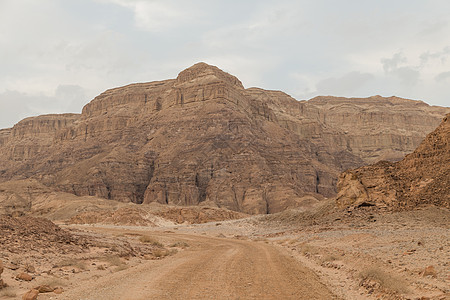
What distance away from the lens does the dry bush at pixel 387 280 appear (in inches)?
401

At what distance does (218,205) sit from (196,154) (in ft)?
73.7

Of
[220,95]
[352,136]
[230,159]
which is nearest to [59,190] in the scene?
[230,159]

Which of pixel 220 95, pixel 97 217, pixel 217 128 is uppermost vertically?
pixel 220 95

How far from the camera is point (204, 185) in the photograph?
10612cm

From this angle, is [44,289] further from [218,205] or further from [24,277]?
[218,205]

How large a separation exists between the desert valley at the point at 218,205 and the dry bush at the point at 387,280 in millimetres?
60

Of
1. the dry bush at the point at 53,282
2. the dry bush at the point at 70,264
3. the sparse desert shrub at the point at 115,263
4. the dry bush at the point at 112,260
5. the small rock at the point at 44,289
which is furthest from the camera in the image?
the dry bush at the point at 112,260

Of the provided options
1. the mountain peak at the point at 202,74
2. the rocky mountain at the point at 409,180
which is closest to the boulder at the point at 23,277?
the rocky mountain at the point at 409,180

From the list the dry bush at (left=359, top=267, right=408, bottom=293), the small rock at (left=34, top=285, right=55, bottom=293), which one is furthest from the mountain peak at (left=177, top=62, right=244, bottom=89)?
the small rock at (left=34, top=285, right=55, bottom=293)

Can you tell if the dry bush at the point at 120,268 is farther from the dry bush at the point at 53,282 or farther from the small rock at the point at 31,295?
the small rock at the point at 31,295

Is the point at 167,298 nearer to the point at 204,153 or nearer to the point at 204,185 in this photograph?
the point at 204,185

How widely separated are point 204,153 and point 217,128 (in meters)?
11.1

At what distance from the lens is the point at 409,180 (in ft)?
117

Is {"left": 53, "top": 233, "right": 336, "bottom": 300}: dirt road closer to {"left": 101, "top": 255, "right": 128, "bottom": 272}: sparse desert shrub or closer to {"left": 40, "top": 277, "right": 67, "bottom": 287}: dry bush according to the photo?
{"left": 40, "top": 277, "right": 67, "bottom": 287}: dry bush
